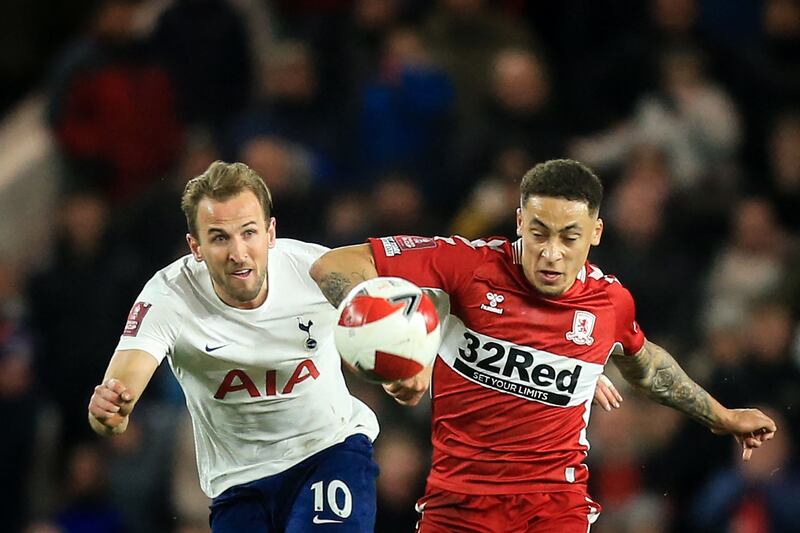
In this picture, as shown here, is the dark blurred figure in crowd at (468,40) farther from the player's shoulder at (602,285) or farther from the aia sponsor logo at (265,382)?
the aia sponsor logo at (265,382)

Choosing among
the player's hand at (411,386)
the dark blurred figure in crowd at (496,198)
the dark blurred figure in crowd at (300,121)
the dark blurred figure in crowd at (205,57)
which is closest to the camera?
the player's hand at (411,386)

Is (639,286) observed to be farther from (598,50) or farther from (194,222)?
(194,222)

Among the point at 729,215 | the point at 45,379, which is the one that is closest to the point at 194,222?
the point at 729,215

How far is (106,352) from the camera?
10.3m

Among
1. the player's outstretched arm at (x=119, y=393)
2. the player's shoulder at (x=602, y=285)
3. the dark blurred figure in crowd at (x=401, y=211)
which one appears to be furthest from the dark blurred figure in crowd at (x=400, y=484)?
the player's outstretched arm at (x=119, y=393)

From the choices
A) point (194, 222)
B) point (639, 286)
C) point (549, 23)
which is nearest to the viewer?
point (194, 222)

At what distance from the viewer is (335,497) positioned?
583 centimetres

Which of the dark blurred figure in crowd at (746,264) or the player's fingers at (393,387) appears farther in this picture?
the dark blurred figure in crowd at (746,264)

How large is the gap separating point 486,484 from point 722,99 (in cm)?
476

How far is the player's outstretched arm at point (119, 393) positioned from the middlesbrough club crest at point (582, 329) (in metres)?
1.55

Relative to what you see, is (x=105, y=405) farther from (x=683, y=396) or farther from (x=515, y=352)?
(x=683, y=396)

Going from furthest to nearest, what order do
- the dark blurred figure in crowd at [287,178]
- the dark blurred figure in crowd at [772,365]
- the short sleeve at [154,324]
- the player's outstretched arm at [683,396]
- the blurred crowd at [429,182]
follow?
the dark blurred figure in crowd at [287,178] < the blurred crowd at [429,182] < the dark blurred figure in crowd at [772,365] < the player's outstretched arm at [683,396] < the short sleeve at [154,324]

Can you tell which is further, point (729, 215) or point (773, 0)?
point (773, 0)

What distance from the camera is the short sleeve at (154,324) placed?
5.58m
